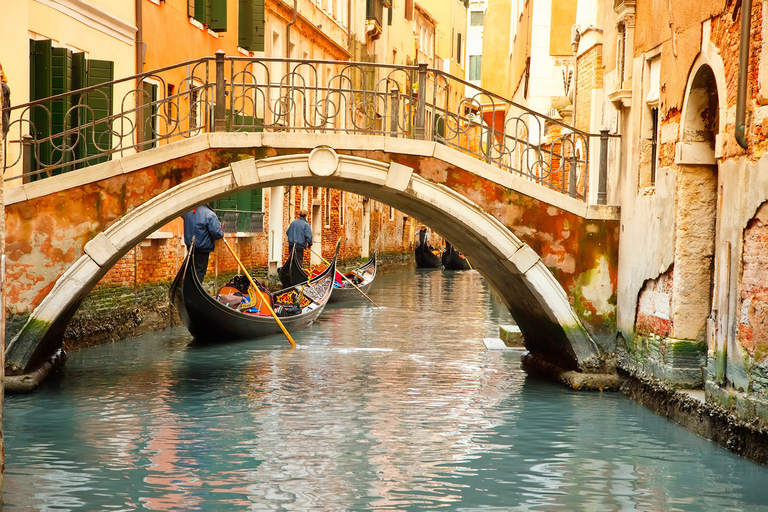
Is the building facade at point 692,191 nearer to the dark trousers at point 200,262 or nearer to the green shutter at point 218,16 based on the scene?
the dark trousers at point 200,262

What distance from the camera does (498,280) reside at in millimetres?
8906

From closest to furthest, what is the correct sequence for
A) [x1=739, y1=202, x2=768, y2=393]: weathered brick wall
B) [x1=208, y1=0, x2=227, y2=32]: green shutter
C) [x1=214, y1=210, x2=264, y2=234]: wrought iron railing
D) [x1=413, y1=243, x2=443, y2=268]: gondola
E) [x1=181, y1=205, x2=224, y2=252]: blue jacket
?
[x1=739, y1=202, x2=768, y2=393]: weathered brick wall
[x1=181, y1=205, x2=224, y2=252]: blue jacket
[x1=208, y1=0, x2=227, y2=32]: green shutter
[x1=214, y1=210, x2=264, y2=234]: wrought iron railing
[x1=413, y1=243, x2=443, y2=268]: gondola

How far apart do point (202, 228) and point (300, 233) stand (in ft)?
17.4

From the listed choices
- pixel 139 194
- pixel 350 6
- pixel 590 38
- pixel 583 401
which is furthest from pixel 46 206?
pixel 350 6

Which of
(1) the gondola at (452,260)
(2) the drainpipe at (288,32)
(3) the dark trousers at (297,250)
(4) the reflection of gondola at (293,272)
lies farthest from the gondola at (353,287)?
(1) the gondola at (452,260)

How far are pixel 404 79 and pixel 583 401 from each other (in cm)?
2096

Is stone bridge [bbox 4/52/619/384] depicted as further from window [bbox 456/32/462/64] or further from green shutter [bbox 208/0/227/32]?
window [bbox 456/32/462/64]

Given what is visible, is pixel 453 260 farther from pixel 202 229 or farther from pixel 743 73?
pixel 743 73

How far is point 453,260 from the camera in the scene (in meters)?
27.9

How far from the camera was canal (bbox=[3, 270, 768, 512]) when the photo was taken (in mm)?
4867

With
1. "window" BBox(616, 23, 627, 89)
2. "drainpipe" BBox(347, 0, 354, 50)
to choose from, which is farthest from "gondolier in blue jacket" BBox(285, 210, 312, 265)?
"window" BBox(616, 23, 627, 89)

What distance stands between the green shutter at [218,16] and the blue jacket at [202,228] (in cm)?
328

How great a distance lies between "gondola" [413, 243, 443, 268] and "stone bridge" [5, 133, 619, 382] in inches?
809

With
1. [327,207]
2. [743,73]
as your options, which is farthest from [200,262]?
[327,207]
